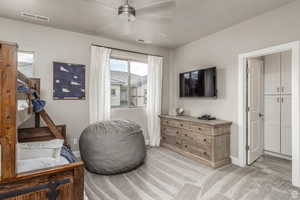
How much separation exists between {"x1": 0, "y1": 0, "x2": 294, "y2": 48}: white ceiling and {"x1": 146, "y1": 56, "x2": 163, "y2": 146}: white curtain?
3.01ft

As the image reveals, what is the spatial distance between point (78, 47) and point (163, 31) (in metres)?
1.86

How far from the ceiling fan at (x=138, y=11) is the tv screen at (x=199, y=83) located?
1361mm

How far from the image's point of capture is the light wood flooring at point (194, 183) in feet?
6.86

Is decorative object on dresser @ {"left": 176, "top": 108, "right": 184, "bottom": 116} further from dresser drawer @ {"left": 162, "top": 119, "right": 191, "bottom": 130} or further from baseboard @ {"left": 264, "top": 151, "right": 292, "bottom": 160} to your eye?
baseboard @ {"left": 264, "top": 151, "right": 292, "bottom": 160}

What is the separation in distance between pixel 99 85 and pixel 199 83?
2272 mm

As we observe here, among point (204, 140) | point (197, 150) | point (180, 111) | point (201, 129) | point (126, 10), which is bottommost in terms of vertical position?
point (197, 150)

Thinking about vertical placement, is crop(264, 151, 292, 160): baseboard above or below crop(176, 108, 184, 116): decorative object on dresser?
below

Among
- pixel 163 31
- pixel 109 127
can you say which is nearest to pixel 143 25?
pixel 163 31

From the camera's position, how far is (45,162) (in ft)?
4.14

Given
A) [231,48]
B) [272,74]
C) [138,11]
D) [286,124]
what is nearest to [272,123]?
[286,124]

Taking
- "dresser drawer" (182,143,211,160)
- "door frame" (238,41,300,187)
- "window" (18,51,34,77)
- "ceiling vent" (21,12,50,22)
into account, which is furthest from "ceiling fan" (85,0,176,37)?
"dresser drawer" (182,143,211,160)

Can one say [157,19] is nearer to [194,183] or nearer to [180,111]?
[180,111]

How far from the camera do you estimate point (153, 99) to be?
14.1 ft

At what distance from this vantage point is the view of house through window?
3999 millimetres
